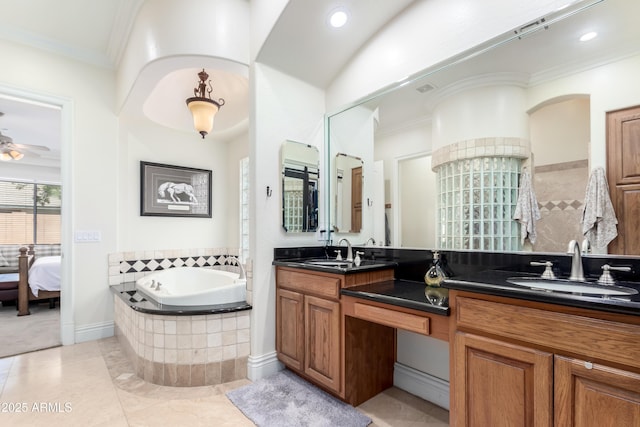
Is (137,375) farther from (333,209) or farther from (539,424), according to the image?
(539,424)

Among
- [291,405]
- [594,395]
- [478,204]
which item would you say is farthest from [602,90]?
[291,405]

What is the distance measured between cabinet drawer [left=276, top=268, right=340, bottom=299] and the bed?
12.8ft

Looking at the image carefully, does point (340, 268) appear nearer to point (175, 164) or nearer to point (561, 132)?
point (561, 132)

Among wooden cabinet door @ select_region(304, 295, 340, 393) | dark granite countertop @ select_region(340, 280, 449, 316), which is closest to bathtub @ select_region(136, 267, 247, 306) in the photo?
wooden cabinet door @ select_region(304, 295, 340, 393)

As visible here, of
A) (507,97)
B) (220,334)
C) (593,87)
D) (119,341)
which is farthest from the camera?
(119,341)

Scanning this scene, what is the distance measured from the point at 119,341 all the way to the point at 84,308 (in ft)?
1.74

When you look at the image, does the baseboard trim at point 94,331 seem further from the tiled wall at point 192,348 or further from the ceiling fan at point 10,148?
the ceiling fan at point 10,148

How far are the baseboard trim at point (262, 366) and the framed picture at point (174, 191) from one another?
2.31 metres

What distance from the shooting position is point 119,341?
3.09m

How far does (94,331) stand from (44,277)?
1.87m

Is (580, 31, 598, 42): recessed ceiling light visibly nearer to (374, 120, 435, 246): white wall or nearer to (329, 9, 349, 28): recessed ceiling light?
(374, 120, 435, 246): white wall

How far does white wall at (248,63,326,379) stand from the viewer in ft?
7.98

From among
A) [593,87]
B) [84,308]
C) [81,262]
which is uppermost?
[593,87]

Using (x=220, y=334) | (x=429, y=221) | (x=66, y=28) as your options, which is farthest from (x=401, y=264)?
(x=66, y=28)
